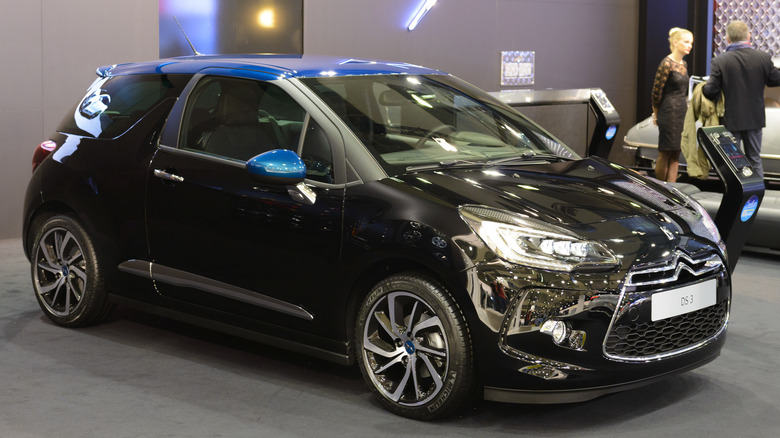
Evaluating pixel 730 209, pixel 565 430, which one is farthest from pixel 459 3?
pixel 565 430

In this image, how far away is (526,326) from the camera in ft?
12.2

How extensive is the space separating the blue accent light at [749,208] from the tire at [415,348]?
2.21 m

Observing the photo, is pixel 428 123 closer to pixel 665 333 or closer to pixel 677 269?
pixel 677 269

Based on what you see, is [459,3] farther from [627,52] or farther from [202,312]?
[202,312]

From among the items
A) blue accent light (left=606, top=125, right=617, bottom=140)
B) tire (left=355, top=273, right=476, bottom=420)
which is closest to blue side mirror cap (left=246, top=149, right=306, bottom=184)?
tire (left=355, top=273, right=476, bottom=420)

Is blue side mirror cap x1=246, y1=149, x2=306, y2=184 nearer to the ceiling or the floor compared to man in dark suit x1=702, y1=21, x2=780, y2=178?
nearer to the floor

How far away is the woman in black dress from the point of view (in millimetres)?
10016

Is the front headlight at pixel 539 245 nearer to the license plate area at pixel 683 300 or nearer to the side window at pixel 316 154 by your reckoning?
the license plate area at pixel 683 300

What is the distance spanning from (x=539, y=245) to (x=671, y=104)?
6.76 m

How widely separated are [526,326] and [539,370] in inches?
6.8

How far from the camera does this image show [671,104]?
33.0 feet

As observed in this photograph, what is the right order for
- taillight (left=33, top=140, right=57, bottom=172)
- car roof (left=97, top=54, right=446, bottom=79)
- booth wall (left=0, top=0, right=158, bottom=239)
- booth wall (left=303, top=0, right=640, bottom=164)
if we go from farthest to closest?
1. booth wall (left=303, top=0, right=640, bottom=164)
2. booth wall (left=0, top=0, right=158, bottom=239)
3. taillight (left=33, top=140, right=57, bottom=172)
4. car roof (left=97, top=54, right=446, bottom=79)

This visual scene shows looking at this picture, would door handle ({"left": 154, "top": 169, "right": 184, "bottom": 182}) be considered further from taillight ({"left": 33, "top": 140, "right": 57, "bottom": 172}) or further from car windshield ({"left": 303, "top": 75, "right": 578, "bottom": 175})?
taillight ({"left": 33, "top": 140, "right": 57, "bottom": 172})

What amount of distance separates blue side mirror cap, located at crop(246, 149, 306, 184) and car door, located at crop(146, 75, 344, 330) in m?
0.08
